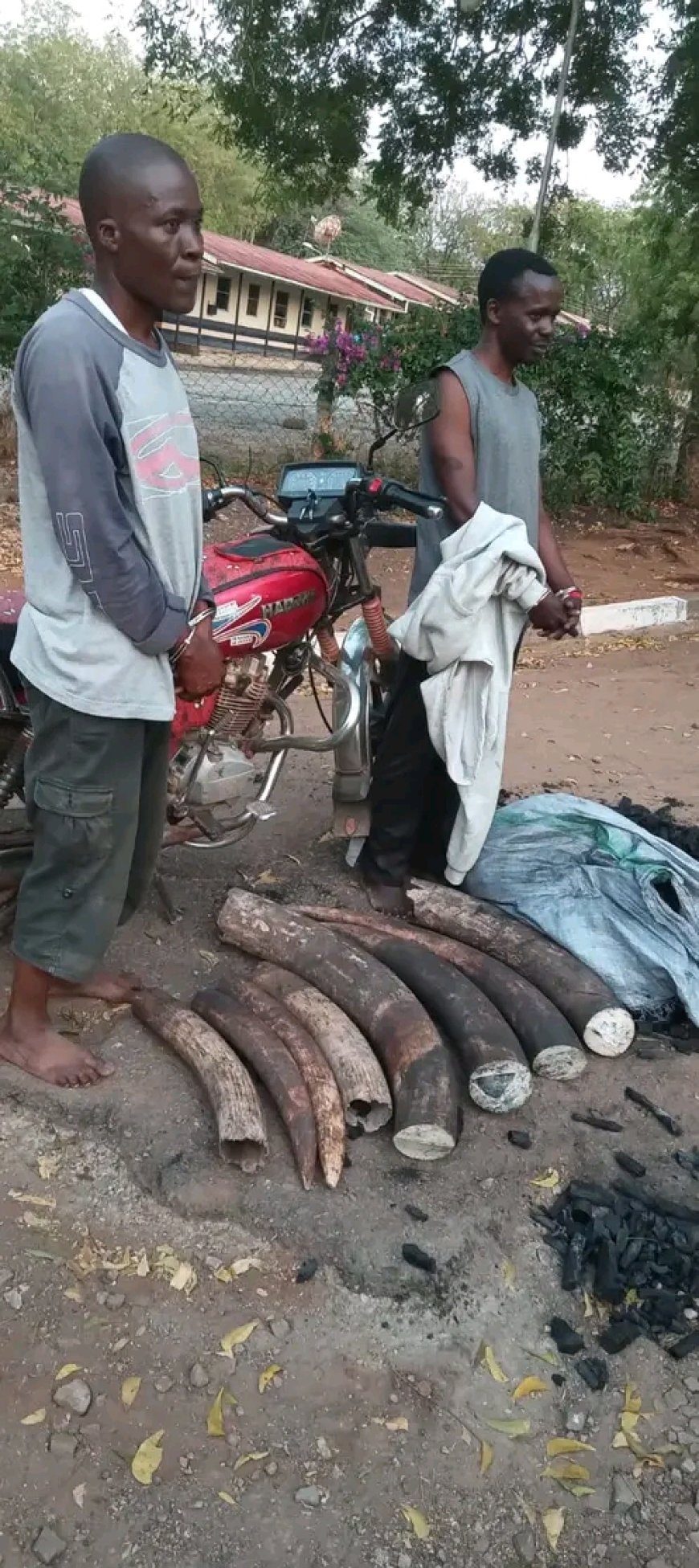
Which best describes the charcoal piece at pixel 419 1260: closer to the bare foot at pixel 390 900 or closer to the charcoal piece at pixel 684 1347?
the charcoal piece at pixel 684 1347

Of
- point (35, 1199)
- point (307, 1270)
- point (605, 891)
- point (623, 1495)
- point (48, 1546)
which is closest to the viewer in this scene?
point (48, 1546)

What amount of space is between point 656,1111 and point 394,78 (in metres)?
11.4

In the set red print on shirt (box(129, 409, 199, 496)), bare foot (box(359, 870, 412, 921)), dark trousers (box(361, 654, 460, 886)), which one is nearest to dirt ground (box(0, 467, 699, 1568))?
bare foot (box(359, 870, 412, 921))

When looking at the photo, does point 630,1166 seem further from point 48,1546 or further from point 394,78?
point 394,78

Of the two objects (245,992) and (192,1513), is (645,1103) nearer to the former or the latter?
(245,992)

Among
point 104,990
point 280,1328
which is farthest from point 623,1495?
point 104,990

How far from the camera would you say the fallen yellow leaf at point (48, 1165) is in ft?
8.43

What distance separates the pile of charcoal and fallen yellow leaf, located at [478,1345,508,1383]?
0.47 feet

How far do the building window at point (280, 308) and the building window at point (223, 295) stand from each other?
4.30 feet

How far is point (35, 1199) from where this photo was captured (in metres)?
2.49

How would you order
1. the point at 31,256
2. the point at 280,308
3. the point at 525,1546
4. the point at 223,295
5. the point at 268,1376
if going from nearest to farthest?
the point at 525,1546, the point at 268,1376, the point at 31,256, the point at 223,295, the point at 280,308

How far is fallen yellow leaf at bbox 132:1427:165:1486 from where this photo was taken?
190 centimetres

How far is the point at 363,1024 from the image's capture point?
3.04 m

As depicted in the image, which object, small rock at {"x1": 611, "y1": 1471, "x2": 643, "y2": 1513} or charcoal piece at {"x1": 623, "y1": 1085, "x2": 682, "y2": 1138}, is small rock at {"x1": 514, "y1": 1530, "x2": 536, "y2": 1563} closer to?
small rock at {"x1": 611, "y1": 1471, "x2": 643, "y2": 1513}
